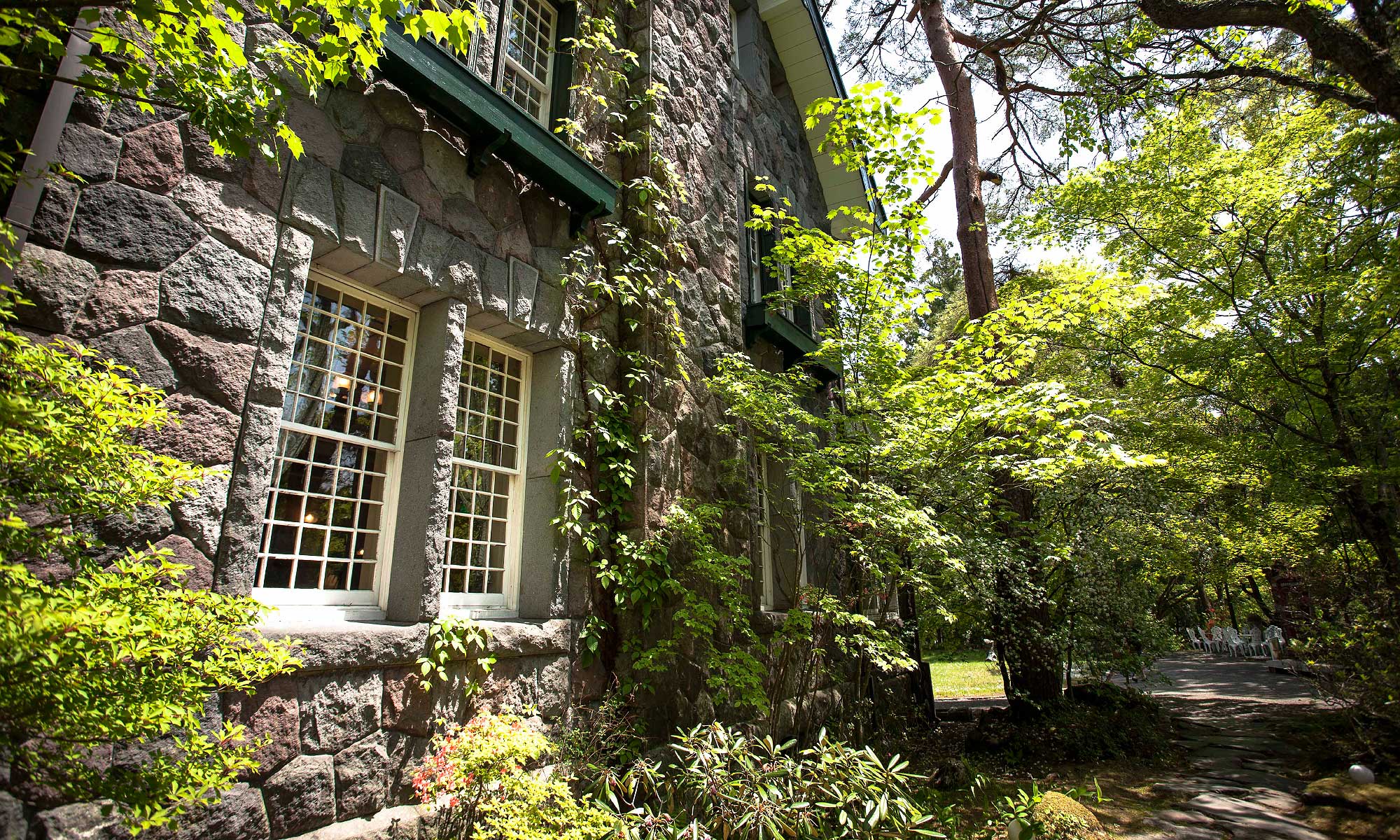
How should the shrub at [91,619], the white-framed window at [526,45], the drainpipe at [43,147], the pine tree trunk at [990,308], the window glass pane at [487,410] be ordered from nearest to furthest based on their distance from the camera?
the shrub at [91,619], the drainpipe at [43,147], the window glass pane at [487,410], the white-framed window at [526,45], the pine tree trunk at [990,308]

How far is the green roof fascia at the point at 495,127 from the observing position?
3.87 meters

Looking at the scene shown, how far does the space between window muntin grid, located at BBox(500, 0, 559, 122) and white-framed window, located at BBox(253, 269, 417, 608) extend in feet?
8.02

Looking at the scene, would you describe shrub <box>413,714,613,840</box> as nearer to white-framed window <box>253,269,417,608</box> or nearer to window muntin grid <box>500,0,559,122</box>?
white-framed window <box>253,269,417,608</box>

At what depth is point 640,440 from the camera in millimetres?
5211

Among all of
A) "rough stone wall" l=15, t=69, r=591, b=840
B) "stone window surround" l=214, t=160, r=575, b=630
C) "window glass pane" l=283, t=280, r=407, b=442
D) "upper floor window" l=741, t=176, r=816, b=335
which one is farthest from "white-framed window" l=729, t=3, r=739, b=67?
"window glass pane" l=283, t=280, r=407, b=442

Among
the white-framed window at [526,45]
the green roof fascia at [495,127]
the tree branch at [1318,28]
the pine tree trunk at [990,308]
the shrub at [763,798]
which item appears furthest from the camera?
the pine tree trunk at [990,308]

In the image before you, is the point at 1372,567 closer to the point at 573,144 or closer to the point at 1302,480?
the point at 1302,480

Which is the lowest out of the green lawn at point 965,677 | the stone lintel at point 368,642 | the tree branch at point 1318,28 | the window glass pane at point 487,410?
the green lawn at point 965,677

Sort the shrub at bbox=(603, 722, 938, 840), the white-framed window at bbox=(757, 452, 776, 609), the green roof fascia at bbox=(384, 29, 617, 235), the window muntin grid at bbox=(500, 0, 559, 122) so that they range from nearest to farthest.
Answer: the shrub at bbox=(603, 722, 938, 840) < the green roof fascia at bbox=(384, 29, 617, 235) < the window muntin grid at bbox=(500, 0, 559, 122) < the white-framed window at bbox=(757, 452, 776, 609)

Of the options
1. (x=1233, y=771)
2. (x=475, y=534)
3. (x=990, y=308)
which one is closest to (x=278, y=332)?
(x=475, y=534)

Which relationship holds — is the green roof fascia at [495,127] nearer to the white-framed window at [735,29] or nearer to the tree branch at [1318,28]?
the white-framed window at [735,29]

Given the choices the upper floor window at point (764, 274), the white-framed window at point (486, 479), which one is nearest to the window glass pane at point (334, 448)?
the white-framed window at point (486, 479)

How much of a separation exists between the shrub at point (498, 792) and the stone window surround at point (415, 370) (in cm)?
62

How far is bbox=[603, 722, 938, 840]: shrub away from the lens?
11.7 ft
